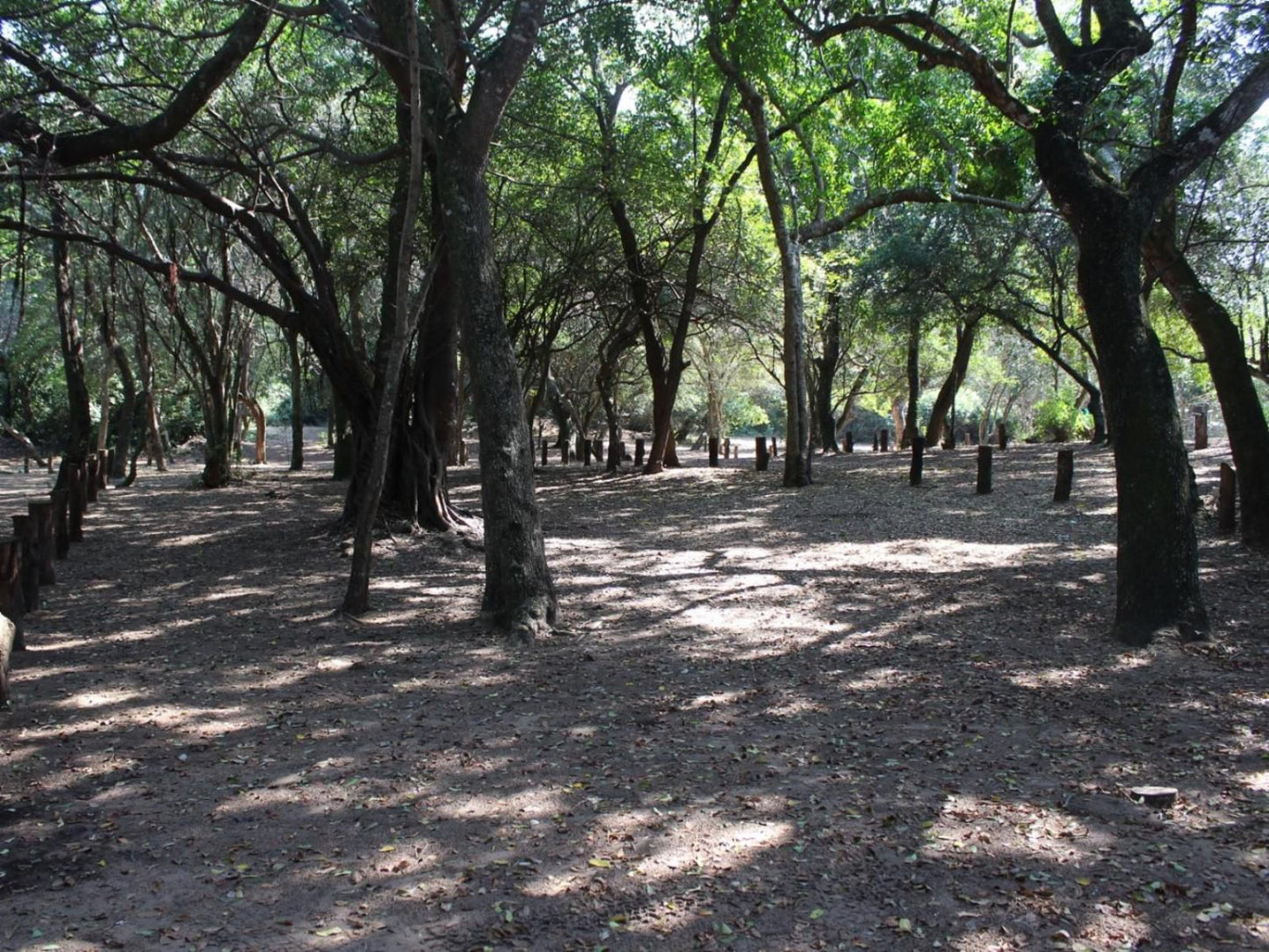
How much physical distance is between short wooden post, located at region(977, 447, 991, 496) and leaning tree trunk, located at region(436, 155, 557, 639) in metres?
9.63

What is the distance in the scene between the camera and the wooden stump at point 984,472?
598 inches

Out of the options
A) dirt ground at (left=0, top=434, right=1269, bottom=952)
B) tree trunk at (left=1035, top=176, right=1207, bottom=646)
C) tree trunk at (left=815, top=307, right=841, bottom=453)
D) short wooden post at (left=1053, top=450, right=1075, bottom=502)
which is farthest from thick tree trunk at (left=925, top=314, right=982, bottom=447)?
tree trunk at (left=1035, top=176, right=1207, bottom=646)

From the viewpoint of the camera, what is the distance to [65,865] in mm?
4090

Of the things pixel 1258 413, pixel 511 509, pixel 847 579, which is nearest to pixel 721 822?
pixel 511 509

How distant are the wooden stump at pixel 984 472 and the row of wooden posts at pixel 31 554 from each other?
12.2m

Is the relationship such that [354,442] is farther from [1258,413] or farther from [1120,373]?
[1258,413]

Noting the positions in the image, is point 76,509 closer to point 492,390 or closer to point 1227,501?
point 492,390

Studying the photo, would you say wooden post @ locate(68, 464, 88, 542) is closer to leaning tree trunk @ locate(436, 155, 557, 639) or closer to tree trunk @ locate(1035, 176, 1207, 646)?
leaning tree trunk @ locate(436, 155, 557, 639)

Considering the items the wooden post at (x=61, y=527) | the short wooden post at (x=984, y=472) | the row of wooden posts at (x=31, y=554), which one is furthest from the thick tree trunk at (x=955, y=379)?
the wooden post at (x=61, y=527)

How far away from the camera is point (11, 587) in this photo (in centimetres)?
746

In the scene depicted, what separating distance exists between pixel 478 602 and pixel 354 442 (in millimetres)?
4116

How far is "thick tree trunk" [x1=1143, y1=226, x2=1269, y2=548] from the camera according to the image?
30.8 feet

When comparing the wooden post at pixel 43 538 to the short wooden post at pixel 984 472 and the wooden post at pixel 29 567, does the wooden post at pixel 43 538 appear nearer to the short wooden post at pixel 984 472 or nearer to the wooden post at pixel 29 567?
the wooden post at pixel 29 567

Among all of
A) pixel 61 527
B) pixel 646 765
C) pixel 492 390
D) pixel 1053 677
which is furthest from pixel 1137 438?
pixel 61 527
